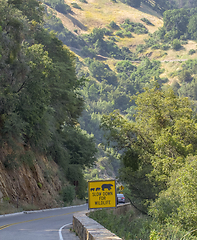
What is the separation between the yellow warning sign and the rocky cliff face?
8.34m

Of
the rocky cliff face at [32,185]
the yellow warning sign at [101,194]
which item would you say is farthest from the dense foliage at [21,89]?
the yellow warning sign at [101,194]

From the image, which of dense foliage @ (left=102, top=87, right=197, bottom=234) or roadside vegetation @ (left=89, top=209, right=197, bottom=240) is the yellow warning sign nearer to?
roadside vegetation @ (left=89, top=209, right=197, bottom=240)

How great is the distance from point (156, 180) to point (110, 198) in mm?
8585

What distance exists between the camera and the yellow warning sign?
17.4 m

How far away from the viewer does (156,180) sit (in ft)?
83.4

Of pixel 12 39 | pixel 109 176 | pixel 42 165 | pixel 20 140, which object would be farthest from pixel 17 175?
pixel 109 176

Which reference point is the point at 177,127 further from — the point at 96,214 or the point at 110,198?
the point at 96,214

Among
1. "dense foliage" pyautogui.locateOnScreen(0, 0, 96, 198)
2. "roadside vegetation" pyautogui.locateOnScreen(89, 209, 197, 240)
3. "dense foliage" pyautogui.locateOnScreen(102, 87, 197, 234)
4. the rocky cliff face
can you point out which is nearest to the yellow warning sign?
"roadside vegetation" pyautogui.locateOnScreen(89, 209, 197, 240)

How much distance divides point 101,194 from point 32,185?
1299cm

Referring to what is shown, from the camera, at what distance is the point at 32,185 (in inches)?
1148

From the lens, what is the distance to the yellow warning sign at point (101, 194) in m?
17.4

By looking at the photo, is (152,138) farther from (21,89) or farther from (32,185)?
(21,89)

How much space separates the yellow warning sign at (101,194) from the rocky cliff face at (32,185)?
8.34m

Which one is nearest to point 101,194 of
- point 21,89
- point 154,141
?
point 154,141
